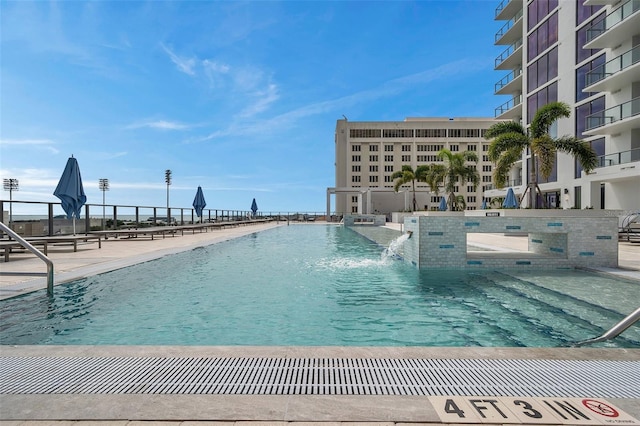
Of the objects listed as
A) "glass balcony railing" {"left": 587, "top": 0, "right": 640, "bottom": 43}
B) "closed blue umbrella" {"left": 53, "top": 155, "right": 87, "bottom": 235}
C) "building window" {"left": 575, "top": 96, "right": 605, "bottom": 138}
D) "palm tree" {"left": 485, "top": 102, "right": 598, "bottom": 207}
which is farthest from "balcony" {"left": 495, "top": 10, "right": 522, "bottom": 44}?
"closed blue umbrella" {"left": 53, "top": 155, "right": 87, "bottom": 235}

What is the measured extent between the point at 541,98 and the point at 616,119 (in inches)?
322

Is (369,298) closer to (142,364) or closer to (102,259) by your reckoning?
(142,364)

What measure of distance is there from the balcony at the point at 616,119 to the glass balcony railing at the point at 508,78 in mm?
12357

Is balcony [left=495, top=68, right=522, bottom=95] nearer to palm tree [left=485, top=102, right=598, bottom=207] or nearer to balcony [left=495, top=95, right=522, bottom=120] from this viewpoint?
balcony [left=495, top=95, right=522, bottom=120]

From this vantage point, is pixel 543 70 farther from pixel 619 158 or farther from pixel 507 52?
pixel 619 158

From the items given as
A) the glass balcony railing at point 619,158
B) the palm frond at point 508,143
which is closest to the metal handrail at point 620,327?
the palm frond at point 508,143

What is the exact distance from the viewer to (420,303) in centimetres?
621

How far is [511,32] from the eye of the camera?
33.9 m

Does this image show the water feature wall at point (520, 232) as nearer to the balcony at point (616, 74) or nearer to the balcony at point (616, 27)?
the balcony at point (616, 74)

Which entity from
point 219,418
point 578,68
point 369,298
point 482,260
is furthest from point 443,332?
point 578,68

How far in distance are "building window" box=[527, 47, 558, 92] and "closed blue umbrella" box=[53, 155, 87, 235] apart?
31495mm

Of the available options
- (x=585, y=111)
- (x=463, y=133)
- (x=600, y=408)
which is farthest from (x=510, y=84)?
(x=463, y=133)

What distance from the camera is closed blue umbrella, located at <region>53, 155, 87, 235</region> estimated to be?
13.0 meters

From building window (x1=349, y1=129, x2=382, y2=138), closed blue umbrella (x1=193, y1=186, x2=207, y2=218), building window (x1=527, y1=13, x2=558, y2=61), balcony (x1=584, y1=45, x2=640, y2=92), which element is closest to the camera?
balcony (x1=584, y1=45, x2=640, y2=92)
